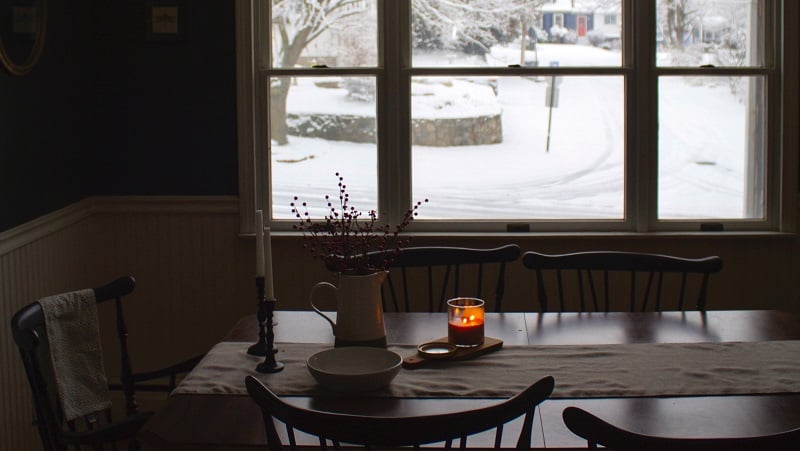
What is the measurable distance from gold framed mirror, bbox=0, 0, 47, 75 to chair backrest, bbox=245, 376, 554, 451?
1.93 metres

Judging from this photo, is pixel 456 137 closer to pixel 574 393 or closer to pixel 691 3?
pixel 691 3

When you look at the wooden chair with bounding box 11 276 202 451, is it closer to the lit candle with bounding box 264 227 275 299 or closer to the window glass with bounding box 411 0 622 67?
the lit candle with bounding box 264 227 275 299

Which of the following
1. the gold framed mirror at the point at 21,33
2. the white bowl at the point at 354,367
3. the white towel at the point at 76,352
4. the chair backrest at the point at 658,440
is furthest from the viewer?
the gold framed mirror at the point at 21,33

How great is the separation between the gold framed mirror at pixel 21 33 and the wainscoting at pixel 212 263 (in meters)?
0.71

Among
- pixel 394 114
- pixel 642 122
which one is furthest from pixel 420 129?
pixel 642 122

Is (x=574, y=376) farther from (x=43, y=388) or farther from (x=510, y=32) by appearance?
(x=510, y=32)

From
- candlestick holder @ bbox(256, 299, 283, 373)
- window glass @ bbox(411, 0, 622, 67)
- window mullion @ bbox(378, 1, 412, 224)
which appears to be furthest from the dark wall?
candlestick holder @ bbox(256, 299, 283, 373)

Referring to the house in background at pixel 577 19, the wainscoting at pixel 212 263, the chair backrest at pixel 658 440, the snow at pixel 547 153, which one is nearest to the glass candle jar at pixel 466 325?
the chair backrest at pixel 658 440

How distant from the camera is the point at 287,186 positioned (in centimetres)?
380

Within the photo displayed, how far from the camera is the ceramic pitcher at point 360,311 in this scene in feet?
7.00

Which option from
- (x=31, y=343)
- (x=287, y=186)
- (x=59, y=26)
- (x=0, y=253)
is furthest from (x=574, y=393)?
(x=59, y=26)

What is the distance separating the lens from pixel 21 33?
9.99 ft

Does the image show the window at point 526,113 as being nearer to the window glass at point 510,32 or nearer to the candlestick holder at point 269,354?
the window glass at point 510,32

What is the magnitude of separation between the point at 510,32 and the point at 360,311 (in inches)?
76.7
